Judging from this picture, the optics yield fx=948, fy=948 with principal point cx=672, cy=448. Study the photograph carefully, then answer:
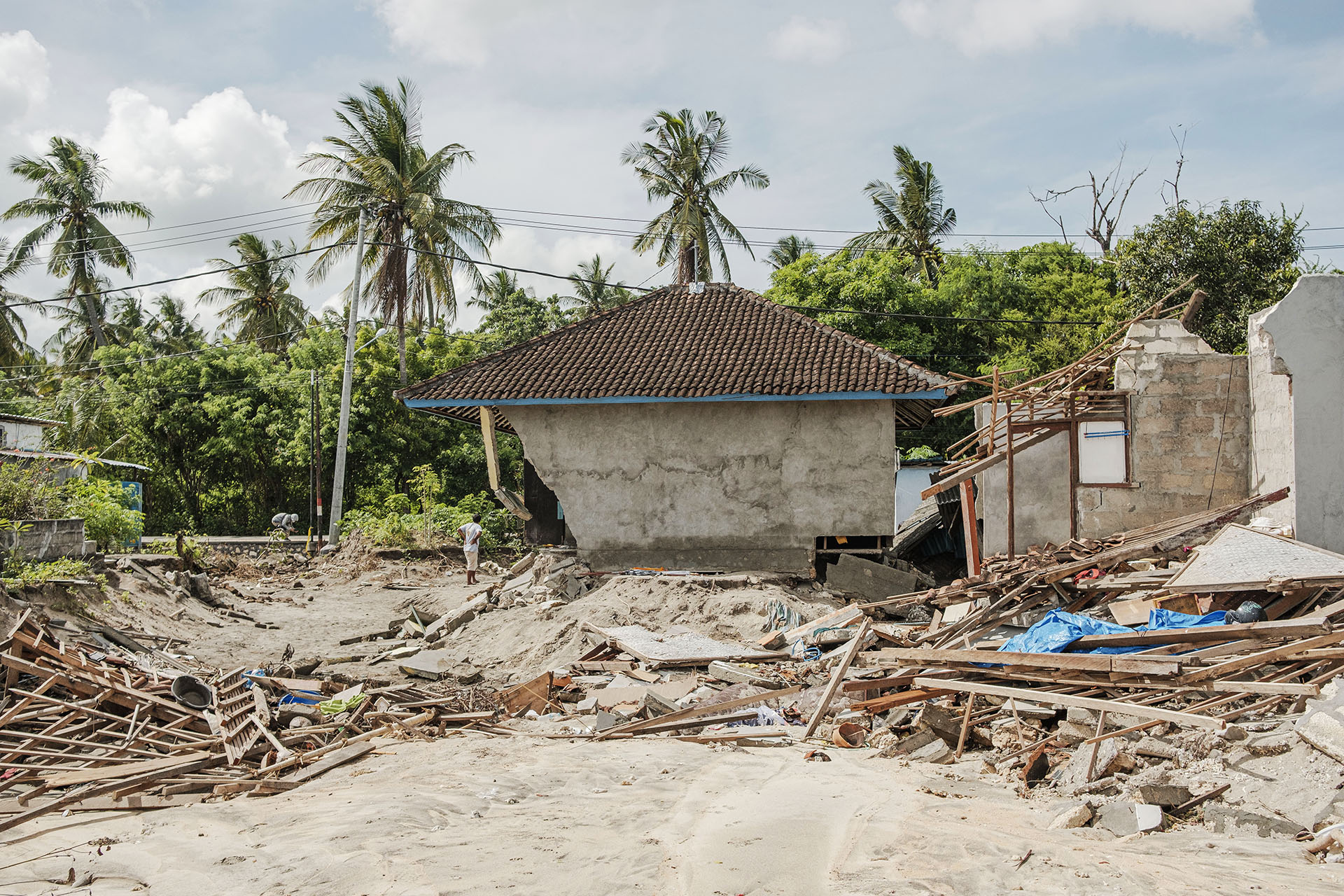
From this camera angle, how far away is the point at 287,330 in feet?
124

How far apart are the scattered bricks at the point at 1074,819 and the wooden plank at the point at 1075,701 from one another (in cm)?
116

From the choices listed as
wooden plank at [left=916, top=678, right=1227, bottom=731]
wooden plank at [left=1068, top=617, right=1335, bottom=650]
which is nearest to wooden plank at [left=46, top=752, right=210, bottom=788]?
wooden plank at [left=916, top=678, right=1227, bottom=731]

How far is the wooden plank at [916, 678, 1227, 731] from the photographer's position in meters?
5.86

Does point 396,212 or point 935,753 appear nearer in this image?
point 935,753

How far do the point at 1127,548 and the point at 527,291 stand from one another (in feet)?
101

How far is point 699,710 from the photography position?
8.53 meters

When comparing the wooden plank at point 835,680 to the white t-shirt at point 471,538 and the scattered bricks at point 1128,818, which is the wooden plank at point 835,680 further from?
the white t-shirt at point 471,538

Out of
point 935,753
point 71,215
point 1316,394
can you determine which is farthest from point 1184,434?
point 71,215

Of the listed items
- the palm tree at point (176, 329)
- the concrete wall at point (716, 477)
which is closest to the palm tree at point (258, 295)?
the palm tree at point (176, 329)

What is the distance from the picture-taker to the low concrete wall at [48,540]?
12.7 m

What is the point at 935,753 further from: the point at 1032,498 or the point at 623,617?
the point at 1032,498

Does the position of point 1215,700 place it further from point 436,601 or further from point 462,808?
point 436,601

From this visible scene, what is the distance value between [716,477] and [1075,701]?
29.9 ft

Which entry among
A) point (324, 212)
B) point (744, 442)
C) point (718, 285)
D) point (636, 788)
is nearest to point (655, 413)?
point (744, 442)
